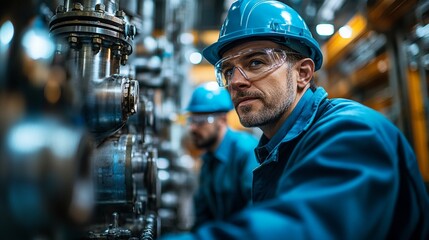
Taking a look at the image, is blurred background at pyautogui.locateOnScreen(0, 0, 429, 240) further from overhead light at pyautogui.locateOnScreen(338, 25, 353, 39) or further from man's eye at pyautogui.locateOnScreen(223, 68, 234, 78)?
man's eye at pyautogui.locateOnScreen(223, 68, 234, 78)

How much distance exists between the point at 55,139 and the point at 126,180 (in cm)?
53

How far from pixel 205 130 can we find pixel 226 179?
418 millimetres

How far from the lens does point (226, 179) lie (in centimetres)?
221

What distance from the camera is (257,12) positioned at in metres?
1.10

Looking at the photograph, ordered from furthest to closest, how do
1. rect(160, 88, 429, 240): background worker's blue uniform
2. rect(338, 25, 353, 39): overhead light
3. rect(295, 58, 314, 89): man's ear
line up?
rect(338, 25, 353, 39): overhead light
rect(295, 58, 314, 89): man's ear
rect(160, 88, 429, 240): background worker's blue uniform

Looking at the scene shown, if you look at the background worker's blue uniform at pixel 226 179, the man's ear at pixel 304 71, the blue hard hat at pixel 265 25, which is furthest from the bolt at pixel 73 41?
the background worker's blue uniform at pixel 226 179

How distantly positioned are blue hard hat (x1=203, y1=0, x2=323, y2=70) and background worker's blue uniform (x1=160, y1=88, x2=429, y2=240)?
0.32 m

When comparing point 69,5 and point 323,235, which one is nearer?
point 323,235

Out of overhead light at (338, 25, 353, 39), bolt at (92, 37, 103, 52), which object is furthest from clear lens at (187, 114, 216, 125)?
bolt at (92, 37, 103, 52)

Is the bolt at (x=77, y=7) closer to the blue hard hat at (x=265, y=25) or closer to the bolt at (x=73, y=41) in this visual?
the bolt at (x=73, y=41)

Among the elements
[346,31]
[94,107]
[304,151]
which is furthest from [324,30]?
[94,107]

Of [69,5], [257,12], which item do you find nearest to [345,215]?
[257,12]

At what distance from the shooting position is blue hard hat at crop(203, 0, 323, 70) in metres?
1.08

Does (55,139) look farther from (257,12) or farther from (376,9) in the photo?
(376,9)
